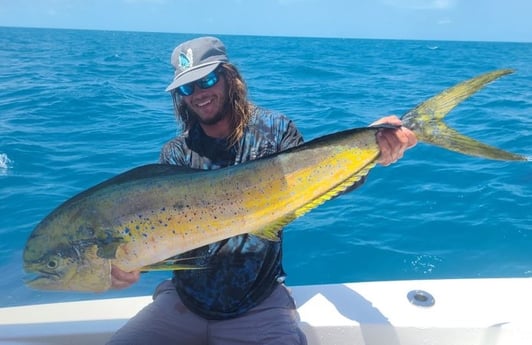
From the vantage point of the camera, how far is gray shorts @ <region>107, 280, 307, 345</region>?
2.46 metres

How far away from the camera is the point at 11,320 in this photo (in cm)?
278

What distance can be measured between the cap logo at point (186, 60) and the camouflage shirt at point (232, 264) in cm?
42

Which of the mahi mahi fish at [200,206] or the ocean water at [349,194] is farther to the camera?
the ocean water at [349,194]

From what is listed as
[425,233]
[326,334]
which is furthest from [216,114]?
[425,233]

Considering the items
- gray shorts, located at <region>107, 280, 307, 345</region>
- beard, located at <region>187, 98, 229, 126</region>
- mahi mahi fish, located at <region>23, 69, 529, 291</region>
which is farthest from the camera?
beard, located at <region>187, 98, 229, 126</region>

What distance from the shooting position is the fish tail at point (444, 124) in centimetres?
183

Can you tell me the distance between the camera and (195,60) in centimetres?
259

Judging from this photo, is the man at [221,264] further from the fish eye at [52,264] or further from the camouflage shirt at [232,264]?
the fish eye at [52,264]

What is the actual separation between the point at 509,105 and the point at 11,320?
1405 centimetres

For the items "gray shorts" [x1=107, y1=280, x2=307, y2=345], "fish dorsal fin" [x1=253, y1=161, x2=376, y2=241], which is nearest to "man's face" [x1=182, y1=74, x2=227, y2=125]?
"fish dorsal fin" [x1=253, y1=161, x2=376, y2=241]

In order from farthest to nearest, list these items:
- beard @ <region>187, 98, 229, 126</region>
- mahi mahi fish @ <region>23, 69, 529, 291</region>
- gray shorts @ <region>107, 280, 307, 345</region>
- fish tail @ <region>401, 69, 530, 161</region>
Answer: beard @ <region>187, 98, 229, 126</region> → gray shorts @ <region>107, 280, 307, 345</region> → mahi mahi fish @ <region>23, 69, 529, 291</region> → fish tail @ <region>401, 69, 530, 161</region>

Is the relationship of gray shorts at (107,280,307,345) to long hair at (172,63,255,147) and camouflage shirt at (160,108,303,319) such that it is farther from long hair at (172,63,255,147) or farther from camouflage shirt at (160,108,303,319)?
long hair at (172,63,255,147)

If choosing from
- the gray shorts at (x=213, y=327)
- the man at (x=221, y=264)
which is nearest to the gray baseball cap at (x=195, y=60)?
the man at (x=221, y=264)

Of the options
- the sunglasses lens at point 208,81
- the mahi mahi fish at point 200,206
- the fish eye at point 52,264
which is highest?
the sunglasses lens at point 208,81
